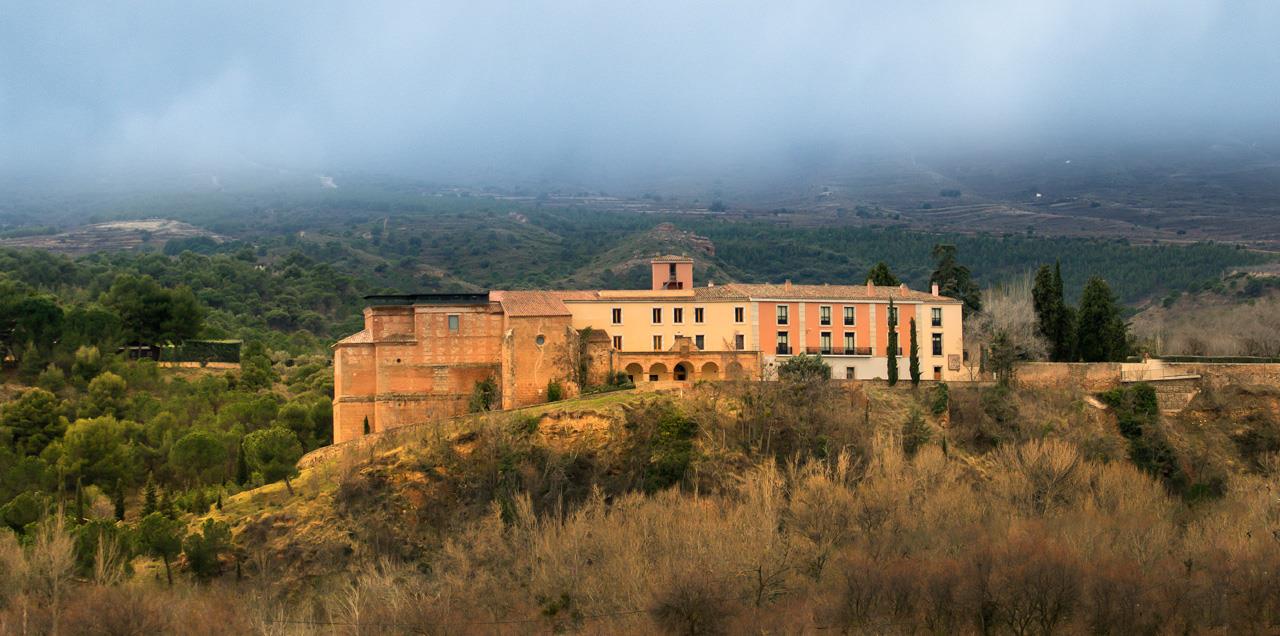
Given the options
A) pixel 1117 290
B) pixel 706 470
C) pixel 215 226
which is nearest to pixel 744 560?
pixel 706 470

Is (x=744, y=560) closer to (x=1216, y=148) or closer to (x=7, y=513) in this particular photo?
(x=7, y=513)

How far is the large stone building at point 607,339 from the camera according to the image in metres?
44.9

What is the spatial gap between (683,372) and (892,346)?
307 inches

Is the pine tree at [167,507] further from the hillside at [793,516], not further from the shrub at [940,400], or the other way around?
the shrub at [940,400]

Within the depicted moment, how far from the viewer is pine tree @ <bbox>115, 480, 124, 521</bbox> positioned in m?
41.8

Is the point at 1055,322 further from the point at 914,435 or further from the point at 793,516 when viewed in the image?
the point at 793,516

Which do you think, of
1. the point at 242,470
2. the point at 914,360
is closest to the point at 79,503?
the point at 242,470

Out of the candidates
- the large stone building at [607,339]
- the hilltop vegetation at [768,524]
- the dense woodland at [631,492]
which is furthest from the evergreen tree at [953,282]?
the hilltop vegetation at [768,524]

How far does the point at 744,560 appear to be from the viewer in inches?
1348

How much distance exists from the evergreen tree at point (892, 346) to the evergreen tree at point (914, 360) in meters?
0.64

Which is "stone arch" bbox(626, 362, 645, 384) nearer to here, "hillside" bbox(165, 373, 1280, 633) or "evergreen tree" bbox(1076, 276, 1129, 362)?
"hillside" bbox(165, 373, 1280, 633)

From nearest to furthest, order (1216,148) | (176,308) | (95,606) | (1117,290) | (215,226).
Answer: (95,606) < (176,308) < (1117,290) < (215,226) < (1216,148)

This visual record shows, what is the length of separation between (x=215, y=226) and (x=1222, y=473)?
5402 inches

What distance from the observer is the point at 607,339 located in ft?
154
